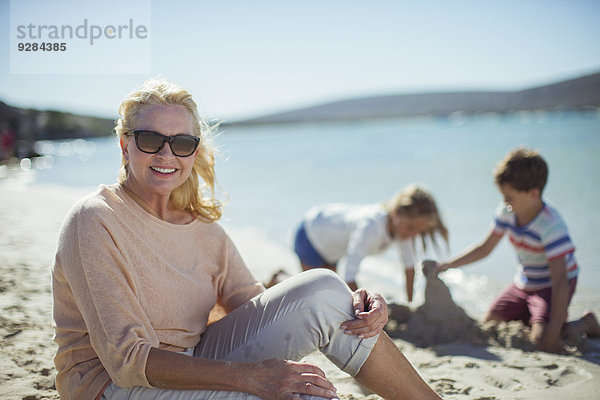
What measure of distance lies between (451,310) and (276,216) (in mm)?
7494

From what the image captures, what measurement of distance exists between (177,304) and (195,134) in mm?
779

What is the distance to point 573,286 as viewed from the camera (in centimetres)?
378

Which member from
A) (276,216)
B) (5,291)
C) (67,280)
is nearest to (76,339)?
(67,280)

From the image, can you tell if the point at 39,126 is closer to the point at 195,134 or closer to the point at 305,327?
the point at 195,134

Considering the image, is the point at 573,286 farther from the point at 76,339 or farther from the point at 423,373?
the point at 76,339

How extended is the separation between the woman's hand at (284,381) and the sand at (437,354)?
937 mm

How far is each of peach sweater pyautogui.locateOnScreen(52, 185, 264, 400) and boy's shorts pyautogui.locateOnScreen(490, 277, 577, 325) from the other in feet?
9.18

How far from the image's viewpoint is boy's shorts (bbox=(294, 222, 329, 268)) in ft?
16.2

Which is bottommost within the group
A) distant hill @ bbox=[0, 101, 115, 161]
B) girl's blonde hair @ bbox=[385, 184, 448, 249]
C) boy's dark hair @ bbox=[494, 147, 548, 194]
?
girl's blonde hair @ bbox=[385, 184, 448, 249]

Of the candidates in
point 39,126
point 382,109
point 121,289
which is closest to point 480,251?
point 121,289

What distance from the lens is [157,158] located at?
2086mm

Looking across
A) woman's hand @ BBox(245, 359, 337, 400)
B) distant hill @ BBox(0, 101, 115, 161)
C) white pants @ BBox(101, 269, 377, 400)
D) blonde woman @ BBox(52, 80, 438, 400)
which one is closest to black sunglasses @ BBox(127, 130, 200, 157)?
blonde woman @ BBox(52, 80, 438, 400)

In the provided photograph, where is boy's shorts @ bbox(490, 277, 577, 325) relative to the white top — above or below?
below

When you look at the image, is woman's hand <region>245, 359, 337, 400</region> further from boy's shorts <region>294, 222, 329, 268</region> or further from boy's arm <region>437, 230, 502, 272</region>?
boy's shorts <region>294, 222, 329, 268</region>
